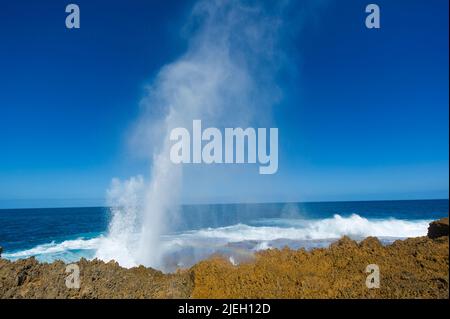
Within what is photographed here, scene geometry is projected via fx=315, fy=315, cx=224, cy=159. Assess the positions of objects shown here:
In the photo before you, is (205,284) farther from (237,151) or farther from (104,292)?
(237,151)

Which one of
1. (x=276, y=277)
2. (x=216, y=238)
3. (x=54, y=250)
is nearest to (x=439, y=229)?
(x=276, y=277)

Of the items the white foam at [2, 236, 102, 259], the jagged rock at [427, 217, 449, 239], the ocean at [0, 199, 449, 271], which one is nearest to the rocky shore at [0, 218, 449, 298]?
the jagged rock at [427, 217, 449, 239]

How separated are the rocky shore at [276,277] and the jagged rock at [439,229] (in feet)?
0.12

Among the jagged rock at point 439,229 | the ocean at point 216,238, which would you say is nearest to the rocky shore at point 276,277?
the jagged rock at point 439,229

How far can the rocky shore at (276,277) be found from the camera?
A: 4.57m

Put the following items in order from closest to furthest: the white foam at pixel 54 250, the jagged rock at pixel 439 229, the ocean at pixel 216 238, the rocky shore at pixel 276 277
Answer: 1. the rocky shore at pixel 276 277
2. the jagged rock at pixel 439 229
3. the ocean at pixel 216 238
4. the white foam at pixel 54 250

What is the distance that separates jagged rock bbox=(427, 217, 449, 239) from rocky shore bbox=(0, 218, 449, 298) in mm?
38

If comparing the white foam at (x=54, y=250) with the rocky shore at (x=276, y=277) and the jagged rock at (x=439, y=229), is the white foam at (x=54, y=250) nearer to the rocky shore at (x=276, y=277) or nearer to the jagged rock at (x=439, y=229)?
the rocky shore at (x=276, y=277)

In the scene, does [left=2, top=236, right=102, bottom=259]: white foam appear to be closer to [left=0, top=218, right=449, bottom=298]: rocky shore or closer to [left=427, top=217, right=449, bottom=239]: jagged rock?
[left=0, top=218, right=449, bottom=298]: rocky shore

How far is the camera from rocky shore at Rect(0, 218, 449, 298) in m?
4.57

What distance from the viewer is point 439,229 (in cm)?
589

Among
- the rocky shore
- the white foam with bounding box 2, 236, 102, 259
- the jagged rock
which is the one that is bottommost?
the white foam with bounding box 2, 236, 102, 259
